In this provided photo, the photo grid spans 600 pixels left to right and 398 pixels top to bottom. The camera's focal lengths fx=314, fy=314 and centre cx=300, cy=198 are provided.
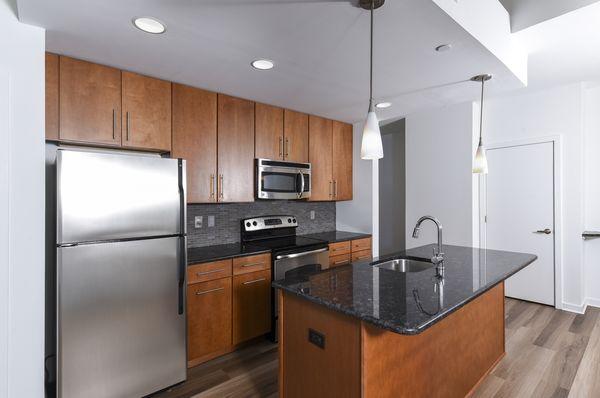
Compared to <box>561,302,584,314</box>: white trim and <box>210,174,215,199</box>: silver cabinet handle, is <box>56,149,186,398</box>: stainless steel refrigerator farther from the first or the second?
<box>561,302,584,314</box>: white trim

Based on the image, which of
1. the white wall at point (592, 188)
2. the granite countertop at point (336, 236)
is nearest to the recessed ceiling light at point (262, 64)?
the granite countertop at point (336, 236)

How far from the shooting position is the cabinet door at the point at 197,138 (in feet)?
8.55

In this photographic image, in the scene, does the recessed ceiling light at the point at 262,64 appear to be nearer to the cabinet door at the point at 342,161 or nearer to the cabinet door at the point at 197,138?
the cabinet door at the point at 197,138

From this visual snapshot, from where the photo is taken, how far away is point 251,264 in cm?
277

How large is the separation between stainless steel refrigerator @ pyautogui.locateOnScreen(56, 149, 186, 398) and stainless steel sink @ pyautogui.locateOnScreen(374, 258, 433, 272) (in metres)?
1.49

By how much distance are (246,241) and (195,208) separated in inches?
24.5

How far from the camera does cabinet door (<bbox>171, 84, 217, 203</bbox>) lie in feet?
8.55

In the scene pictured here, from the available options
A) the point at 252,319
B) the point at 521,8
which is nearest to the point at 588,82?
the point at 521,8

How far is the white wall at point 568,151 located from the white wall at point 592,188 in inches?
7.6

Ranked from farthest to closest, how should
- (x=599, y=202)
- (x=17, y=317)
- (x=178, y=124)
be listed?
(x=599, y=202), (x=178, y=124), (x=17, y=317)

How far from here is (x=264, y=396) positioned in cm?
216

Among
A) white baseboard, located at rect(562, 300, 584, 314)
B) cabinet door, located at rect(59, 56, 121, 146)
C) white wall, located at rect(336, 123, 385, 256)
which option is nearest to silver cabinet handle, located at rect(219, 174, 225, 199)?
cabinet door, located at rect(59, 56, 121, 146)

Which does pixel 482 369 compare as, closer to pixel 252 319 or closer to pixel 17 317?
pixel 252 319

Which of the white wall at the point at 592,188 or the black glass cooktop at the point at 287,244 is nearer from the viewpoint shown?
the black glass cooktop at the point at 287,244
